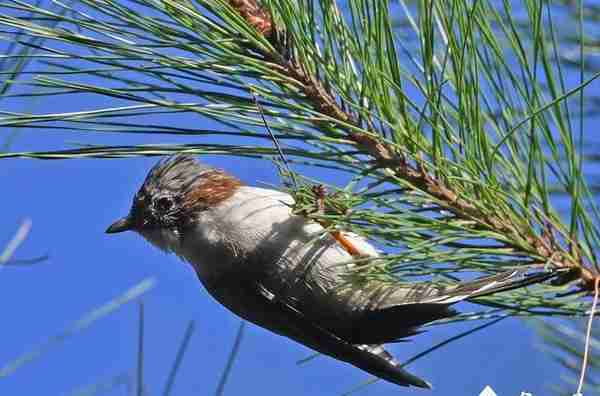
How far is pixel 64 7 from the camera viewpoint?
1549mm

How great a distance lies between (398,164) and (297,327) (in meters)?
0.95

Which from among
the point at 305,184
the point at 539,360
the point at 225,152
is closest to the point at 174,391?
the point at 225,152

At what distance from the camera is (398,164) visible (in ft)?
Answer: 5.32

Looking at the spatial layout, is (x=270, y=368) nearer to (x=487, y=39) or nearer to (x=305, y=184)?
(x=305, y=184)

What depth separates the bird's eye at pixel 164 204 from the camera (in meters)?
2.82

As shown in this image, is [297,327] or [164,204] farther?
[164,204]

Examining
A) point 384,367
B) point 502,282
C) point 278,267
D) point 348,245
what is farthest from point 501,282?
point 278,267

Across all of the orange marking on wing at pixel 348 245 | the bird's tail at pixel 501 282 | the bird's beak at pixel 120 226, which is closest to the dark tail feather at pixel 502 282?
the bird's tail at pixel 501 282

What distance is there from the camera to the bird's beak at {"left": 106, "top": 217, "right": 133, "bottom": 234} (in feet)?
9.49

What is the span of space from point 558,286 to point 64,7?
957 mm

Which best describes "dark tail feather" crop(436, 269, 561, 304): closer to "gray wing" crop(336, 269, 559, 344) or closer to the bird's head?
"gray wing" crop(336, 269, 559, 344)

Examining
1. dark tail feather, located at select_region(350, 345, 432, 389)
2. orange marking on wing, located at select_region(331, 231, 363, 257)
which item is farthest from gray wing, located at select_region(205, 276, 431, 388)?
orange marking on wing, located at select_region(331, 231, 363, 257)

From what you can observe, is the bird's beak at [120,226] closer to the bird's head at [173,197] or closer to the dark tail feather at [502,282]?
the bird's head at [173,197]

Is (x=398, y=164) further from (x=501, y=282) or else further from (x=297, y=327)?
(x=297, y=327)
